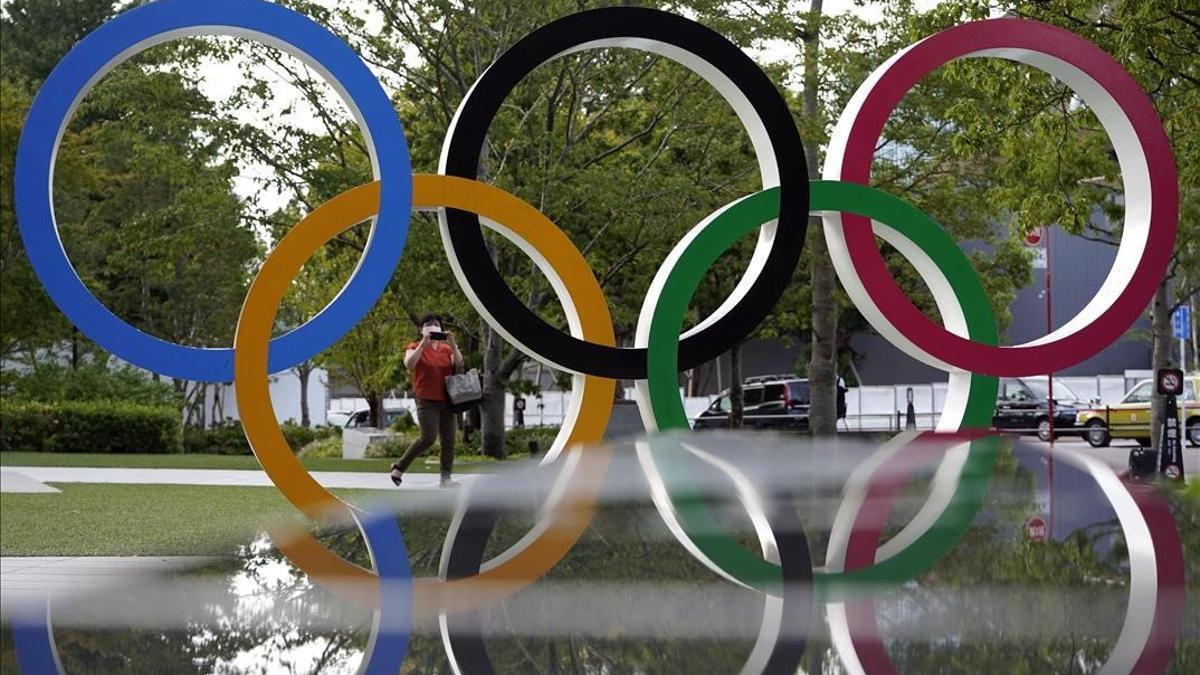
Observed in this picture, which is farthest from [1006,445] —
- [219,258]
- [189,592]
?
[219,258]

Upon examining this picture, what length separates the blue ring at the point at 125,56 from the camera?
9.77m

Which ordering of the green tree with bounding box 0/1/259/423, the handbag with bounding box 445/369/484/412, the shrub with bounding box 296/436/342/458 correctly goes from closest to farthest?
the handbag with bounding box 445/369/484/412 → the green tree with bounding box 0/1/259/423 → the shrub with bounding box 296/436/342/458

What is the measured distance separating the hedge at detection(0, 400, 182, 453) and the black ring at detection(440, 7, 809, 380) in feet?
Answer: 57.9

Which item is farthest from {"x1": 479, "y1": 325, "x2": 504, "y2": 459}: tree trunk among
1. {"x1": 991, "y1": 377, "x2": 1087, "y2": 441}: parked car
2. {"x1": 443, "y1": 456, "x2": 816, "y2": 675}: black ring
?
{"x1": 991, "y1": 377, "x2": 1087, "y2": 441}: parked car

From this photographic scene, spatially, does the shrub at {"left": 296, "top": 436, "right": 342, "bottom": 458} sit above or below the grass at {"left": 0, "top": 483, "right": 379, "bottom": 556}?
below

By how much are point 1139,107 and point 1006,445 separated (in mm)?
3783

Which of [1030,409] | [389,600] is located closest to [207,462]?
[389,600]

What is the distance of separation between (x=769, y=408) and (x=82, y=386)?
16814 millimetres

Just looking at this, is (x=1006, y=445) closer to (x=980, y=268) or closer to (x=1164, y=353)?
(x=1164, y=353)

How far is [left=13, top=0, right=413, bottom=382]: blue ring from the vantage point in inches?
384

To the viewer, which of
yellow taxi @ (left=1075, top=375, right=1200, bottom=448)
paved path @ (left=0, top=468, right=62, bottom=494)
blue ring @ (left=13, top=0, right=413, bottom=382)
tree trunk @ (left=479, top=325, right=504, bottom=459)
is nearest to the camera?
blue ring @ (left=13, top=0, right=413, bottom=382)

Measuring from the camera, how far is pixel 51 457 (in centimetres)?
2280

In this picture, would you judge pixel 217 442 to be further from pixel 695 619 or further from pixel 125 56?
pixel 695 619

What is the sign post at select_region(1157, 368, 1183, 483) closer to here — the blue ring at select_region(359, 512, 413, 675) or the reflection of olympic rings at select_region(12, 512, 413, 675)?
the blue ring at select_region(359, 512, 413, 675)
